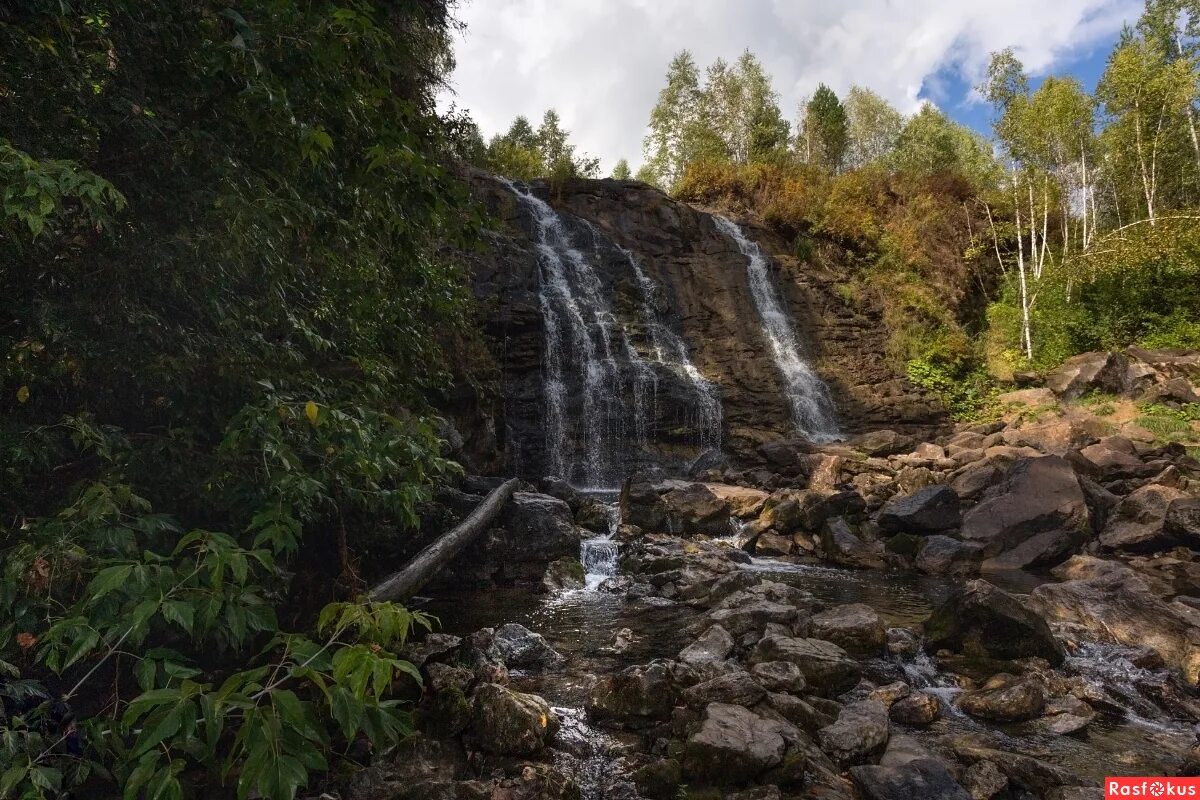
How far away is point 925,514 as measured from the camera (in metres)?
10.8

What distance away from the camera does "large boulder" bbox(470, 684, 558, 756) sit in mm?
3737

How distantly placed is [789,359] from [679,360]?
433cm

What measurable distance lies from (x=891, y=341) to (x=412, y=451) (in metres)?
23.3

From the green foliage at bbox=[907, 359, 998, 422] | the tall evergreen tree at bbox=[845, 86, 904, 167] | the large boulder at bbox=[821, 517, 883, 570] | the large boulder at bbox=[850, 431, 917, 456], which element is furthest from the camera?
the tall evergreen tree at bbox=[845, 86, 904, 167]

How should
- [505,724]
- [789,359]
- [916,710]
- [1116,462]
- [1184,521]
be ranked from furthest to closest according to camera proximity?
[789,359] → [1116,462] → [1184,521] → [916,710] → [505,724]

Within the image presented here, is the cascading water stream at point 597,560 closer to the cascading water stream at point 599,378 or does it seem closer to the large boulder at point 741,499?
the large boulder at point 741,499

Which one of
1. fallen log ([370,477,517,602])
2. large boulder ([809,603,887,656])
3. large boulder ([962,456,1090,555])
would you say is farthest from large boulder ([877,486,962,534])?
fallen log ([370,477,517,602])

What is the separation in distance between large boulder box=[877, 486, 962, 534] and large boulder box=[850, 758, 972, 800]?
26.1ft

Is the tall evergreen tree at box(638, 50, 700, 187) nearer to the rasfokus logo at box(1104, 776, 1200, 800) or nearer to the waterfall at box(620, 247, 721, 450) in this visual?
the waterfall at box(620, 247, 721, 450)

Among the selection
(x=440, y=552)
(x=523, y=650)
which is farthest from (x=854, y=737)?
(x=440, y=552)

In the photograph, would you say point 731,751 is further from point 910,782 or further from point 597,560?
point 597,560

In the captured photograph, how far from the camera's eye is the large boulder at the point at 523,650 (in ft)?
18.3

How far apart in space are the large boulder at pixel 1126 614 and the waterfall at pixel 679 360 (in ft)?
40.3

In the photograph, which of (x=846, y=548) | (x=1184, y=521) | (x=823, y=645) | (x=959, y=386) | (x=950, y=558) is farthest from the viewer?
(x=959, y=386)
